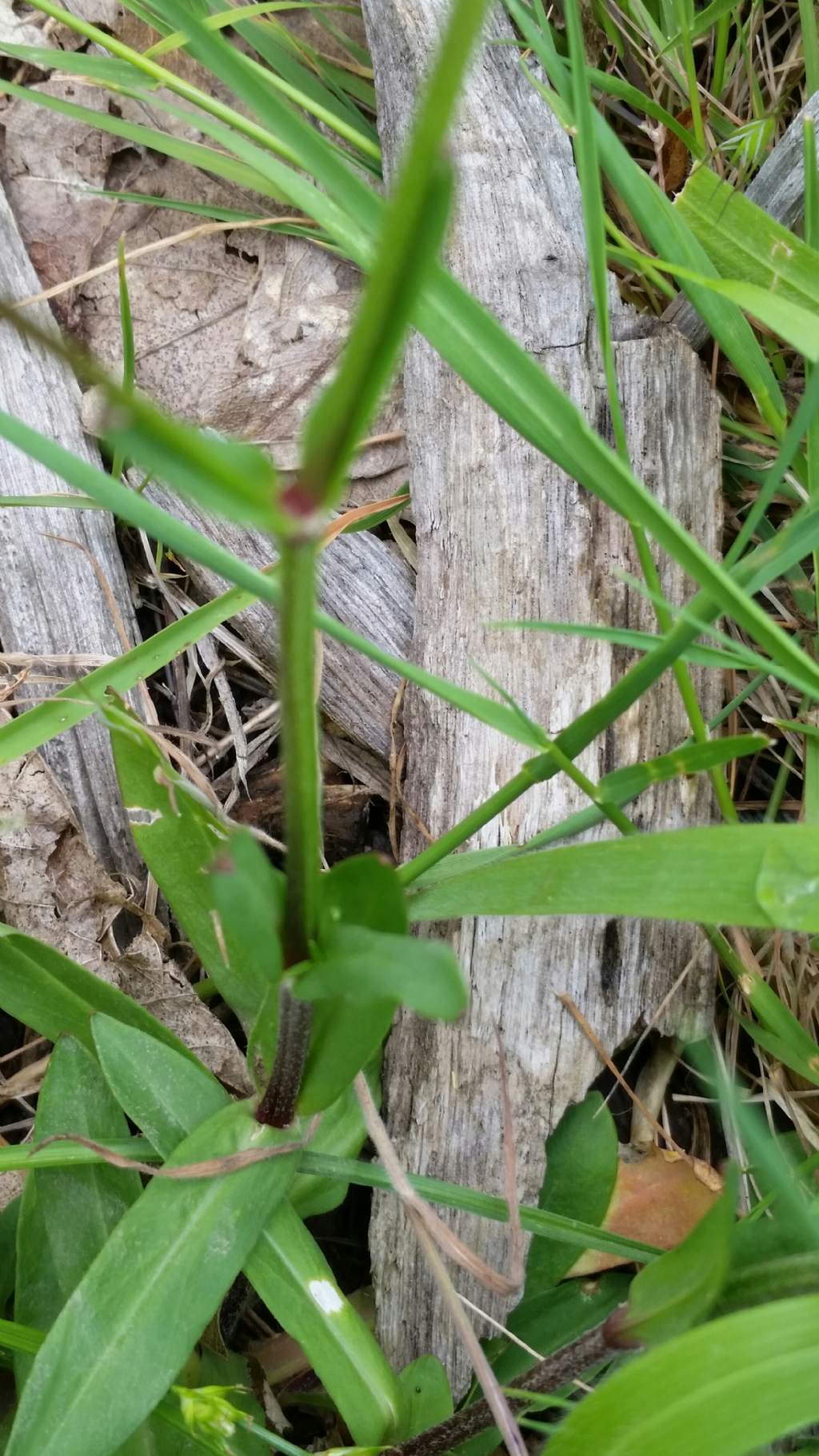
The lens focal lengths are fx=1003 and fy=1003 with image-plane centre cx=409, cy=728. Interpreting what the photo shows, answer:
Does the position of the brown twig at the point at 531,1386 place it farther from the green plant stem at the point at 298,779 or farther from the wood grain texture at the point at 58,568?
the wood grain texture at the point at 58,568

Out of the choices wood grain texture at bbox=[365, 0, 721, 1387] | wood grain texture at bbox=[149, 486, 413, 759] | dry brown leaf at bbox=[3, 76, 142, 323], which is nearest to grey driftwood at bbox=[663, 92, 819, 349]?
wood grain texture at bbox=[365, 0, 721, 1387]

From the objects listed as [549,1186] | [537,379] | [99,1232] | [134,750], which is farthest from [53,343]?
[549,1186]

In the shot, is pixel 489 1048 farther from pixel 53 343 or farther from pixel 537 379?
pixel 53 343

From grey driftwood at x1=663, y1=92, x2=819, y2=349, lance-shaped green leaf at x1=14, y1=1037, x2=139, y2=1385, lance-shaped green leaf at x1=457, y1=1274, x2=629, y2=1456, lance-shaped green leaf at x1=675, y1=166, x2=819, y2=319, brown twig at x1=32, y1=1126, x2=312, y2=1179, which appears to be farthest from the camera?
grey driftwood at x1=663, y1=92, x2=819, y2=349

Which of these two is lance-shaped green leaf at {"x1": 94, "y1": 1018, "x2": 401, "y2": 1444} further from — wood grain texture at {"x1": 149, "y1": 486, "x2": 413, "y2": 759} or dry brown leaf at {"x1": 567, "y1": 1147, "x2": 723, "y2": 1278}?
wood grain texture at {"x1": 149, "y1": 486, "x2": 413, "y2": 759}

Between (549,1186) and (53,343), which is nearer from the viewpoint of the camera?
(53,343)

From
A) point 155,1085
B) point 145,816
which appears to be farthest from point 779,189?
point 155,1085

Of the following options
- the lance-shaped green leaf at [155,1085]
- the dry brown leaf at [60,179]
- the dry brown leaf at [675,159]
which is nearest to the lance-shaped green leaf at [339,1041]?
the lance-shaped green leaf at [155,1085]

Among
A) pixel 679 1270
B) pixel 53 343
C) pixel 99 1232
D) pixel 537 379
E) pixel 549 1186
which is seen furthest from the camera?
pixel 549 1186
